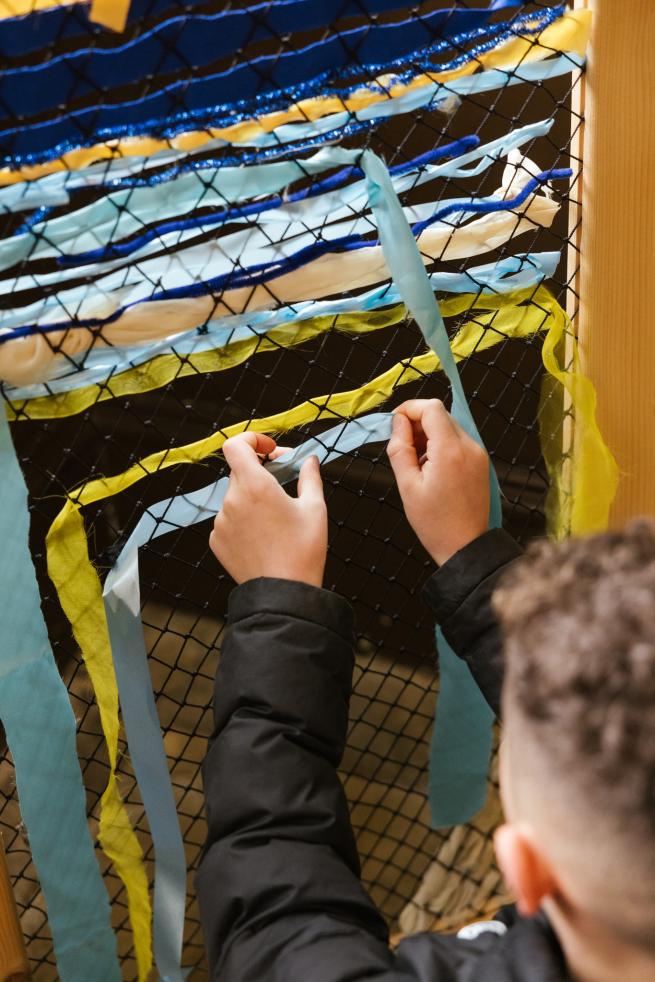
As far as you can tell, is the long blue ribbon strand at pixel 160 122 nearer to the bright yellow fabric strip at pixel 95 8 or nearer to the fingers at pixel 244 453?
the bright yellow fabric strip at pixel 95 8

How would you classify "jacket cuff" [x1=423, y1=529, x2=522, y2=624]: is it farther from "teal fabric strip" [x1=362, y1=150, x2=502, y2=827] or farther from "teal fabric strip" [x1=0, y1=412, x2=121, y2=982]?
"teal fabric strip" [x1=0, y1=412, x2=121, y2=982]

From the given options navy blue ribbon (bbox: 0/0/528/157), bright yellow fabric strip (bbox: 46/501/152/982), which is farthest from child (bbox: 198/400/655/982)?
navy blue ribbon (bbox: 0/0/528/157)

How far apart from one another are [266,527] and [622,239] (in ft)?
1.17

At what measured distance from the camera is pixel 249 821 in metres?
0.58

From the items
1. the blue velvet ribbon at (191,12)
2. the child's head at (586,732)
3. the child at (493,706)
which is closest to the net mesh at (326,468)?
the blue velvet ribbon at (191,12)

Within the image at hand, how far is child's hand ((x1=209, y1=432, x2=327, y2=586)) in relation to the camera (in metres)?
0.63

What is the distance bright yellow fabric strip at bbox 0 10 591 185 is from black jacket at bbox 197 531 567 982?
0.95 feet

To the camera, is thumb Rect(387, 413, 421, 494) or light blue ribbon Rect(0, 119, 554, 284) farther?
thumb Rect(387, 413, 421, 494)

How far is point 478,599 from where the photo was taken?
66 cm

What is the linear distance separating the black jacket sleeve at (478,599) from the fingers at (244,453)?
156mm

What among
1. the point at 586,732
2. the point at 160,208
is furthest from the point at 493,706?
the point at 160,208

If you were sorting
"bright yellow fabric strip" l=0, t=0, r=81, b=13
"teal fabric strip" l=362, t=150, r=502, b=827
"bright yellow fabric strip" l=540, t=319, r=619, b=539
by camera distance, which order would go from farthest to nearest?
"bright yellow fabric strip" l=540, t=319, r=619, b=539, "teal fabric strip" l=362, t=150, r=502, b=827, "bright yellow fabric strip" l=0, t=0, r=81, b=13

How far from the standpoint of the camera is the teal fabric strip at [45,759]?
1.97 feet

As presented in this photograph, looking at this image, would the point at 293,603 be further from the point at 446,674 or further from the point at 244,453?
the point at 446,674
